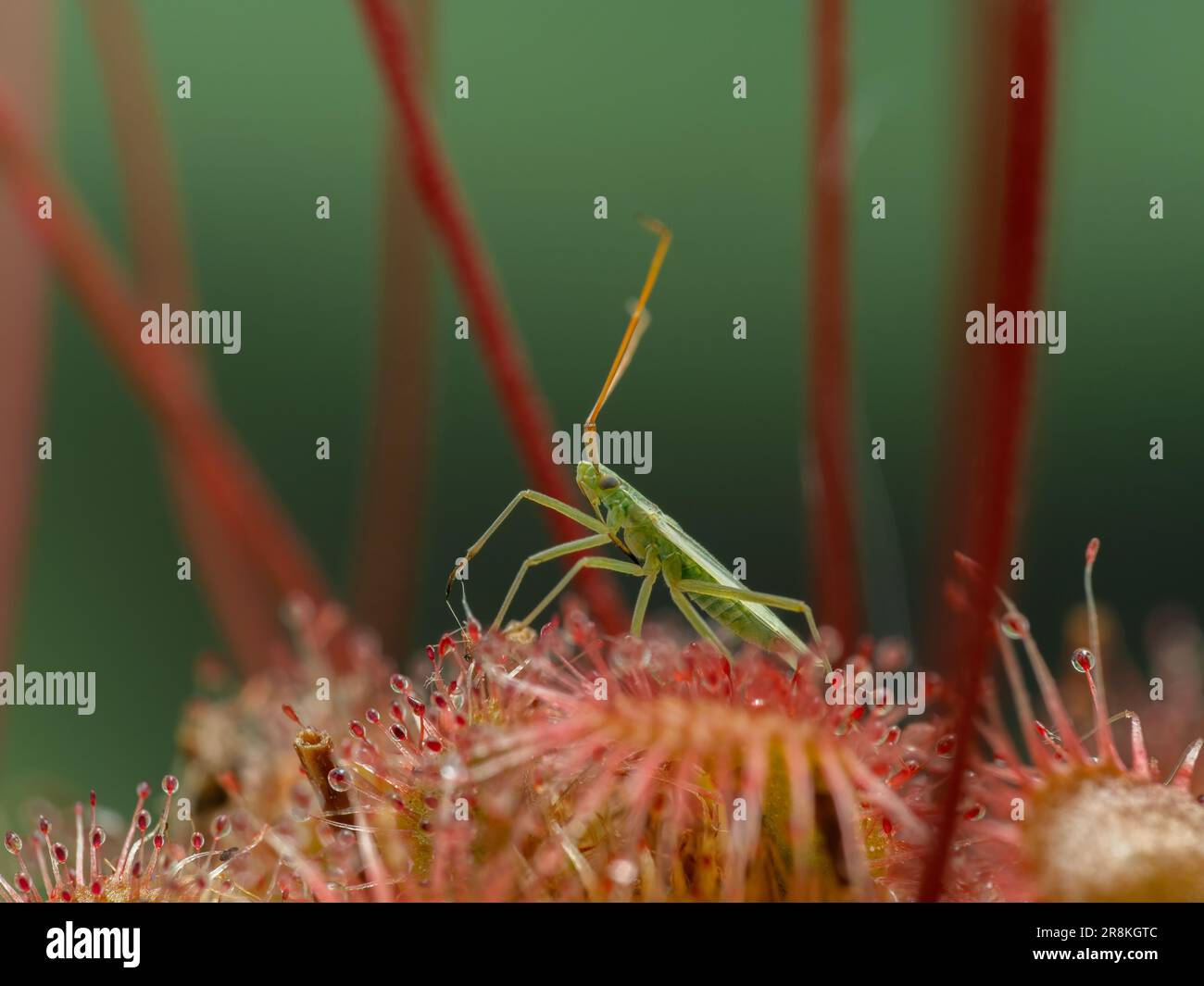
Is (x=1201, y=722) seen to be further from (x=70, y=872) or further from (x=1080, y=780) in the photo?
(x=70, y=872)

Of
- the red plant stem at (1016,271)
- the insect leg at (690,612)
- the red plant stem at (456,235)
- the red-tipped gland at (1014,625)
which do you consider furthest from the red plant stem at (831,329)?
the red plant stem at (1016,271)

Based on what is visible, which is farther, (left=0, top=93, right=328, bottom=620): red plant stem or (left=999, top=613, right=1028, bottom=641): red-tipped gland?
(left=0, top=93, right=328, bottom=620): red plant stem

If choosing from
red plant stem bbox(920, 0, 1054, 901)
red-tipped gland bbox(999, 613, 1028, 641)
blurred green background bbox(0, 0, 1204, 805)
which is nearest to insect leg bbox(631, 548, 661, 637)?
blurred green background bbox(0, 0, 1204, 805)

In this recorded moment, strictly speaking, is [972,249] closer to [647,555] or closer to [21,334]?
[647,555]

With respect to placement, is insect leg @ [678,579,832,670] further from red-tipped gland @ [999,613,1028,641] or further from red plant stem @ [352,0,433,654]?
red plant stem @ [352,0,433,654]

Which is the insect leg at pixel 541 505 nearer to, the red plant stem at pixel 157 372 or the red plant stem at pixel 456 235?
the red plant stem at pixel 456 235

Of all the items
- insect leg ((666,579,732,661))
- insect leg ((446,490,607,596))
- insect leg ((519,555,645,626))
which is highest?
insect leg ((446,490,607,596))

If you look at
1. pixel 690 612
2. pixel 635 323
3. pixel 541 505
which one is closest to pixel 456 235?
pixel 635 323
